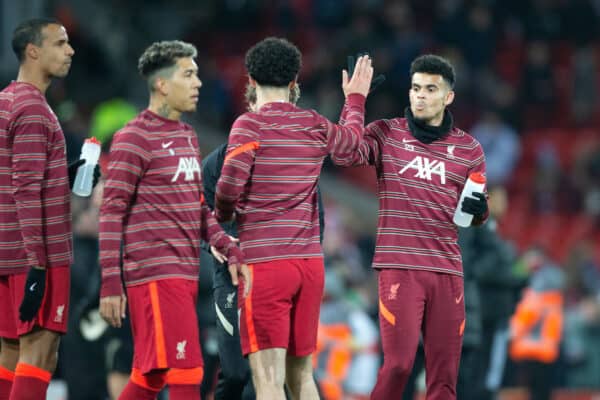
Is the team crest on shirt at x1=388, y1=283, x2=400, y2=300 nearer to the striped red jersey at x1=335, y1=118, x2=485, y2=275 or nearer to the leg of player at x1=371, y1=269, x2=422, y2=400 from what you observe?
the leg of player at x1=371, y1=269, x2=422, y2=400

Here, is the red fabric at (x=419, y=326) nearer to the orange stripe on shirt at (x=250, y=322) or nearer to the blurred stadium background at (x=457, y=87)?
the orange stripe on shirt at (x=250, y=322)

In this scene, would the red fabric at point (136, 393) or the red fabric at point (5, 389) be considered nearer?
the red fabric at point (136, 393)

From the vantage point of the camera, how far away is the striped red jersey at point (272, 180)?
22.4 feet

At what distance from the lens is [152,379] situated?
22.3 feet

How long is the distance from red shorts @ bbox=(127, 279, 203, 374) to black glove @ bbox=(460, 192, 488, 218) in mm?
1732

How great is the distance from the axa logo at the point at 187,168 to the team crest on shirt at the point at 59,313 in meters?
0.94

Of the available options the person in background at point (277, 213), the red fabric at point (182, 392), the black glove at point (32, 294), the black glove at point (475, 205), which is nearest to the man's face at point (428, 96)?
the black glove at point (475, 205)

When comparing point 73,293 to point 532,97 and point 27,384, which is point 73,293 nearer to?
point 27,384

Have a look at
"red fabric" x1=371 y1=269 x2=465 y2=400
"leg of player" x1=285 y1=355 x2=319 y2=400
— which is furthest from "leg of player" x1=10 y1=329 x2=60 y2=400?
"red fabric" x1=371 y1=269 x2=465 y2=400

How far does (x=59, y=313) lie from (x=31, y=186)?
704 mm

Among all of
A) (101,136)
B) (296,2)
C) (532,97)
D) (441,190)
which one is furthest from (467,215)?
(296,2)

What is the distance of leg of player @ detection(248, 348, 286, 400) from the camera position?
6.78 meters

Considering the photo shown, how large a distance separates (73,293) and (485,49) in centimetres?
924

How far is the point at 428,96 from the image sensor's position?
25.1 ft
